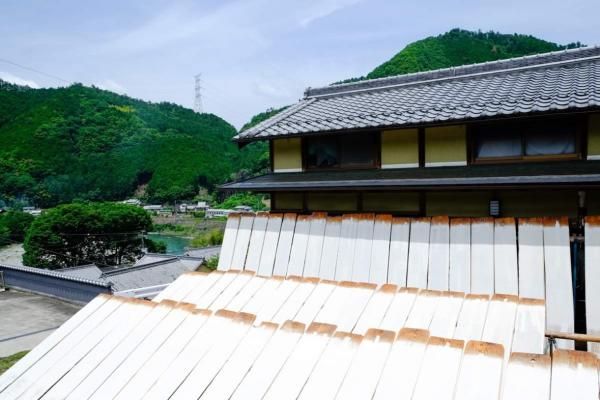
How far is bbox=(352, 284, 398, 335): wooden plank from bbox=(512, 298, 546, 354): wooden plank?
3.63 ft

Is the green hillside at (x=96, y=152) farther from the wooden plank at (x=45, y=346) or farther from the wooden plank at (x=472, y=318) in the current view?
the wooden plank at (x=472, y=318)

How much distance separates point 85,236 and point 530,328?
5539 centimetres

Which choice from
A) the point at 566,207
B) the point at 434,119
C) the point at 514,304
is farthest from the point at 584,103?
the point at 514,304

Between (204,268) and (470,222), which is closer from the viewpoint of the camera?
(470,222)

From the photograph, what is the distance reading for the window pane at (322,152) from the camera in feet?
33.6

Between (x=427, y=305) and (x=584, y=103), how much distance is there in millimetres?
5947

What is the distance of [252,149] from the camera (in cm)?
12962

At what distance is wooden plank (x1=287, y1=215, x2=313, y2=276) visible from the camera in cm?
563

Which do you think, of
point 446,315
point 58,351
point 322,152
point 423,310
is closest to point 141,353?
point 58,351

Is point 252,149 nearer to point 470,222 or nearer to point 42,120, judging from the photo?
point 42,120

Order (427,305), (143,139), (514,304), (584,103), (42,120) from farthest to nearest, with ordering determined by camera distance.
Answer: (143,139), (42,120), (584,103), (427,305), (514,304)

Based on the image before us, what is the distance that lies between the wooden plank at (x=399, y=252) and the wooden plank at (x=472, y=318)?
1183 mm

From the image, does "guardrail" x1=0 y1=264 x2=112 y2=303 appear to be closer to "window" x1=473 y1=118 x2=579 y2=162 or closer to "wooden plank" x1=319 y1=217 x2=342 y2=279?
"wooden plank" x1=319 y1=217 x2=342 y2=279

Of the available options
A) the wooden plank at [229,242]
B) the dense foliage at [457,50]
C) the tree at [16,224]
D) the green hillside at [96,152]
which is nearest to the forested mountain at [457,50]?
the dense foliage at [457,50]
